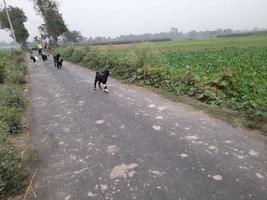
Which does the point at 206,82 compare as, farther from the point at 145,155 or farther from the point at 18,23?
the point at 18,23

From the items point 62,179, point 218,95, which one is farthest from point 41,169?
point 218,95

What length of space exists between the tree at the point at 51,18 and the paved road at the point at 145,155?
162 ft

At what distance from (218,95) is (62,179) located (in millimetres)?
6736

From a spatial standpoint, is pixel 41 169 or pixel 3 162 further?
pixel 41 169

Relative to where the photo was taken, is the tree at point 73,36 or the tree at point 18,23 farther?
the tree at point 73,36

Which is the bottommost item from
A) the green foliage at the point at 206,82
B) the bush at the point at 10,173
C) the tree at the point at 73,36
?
the tree at the point at 73,36

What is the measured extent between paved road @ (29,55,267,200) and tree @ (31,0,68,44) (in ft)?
162

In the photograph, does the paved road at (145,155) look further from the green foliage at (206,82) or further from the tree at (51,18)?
the tree at (51,18)

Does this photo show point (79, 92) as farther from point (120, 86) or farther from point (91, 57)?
point (91, 57)

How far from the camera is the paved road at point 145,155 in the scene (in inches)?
183

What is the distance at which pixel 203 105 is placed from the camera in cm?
932

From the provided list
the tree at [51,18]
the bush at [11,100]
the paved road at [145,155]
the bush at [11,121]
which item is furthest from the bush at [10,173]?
the tree at [51,18]

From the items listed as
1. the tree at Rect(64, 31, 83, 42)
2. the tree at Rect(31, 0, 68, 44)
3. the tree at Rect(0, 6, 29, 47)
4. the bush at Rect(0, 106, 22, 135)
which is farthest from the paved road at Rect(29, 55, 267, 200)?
the tree at Rect(64, 31, 83, 42)

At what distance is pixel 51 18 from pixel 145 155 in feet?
181
